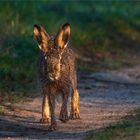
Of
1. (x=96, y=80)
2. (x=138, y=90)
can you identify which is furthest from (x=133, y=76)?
(x=138, y=90)

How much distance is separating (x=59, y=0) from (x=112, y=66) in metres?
9.60

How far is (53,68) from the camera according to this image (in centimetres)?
1092

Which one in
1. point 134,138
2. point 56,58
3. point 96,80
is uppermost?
point 96,80

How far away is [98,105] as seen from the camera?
13.7 m

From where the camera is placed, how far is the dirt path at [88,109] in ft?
35.6

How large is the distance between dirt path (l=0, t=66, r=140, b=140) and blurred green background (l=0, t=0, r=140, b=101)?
876 millimetres

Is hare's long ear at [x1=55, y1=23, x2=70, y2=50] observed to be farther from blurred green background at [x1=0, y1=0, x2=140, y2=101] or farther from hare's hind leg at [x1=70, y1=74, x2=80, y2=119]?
blurred green background at [x1=0, y1=0, x2=140, y2=101]

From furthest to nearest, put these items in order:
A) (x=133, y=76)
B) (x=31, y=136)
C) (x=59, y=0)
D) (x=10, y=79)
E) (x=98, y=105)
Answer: (x=59, y=0) → (x=133, y=76) → (x=10, y=79) → (x=98, y=105) → (x=31, y=136)

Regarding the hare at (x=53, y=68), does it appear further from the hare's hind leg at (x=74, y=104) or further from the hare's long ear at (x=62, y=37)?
the hare's hind leg at (x=74, y=104)

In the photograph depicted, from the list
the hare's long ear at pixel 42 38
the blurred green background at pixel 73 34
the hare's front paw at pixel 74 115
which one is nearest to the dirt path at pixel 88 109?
the hare's front paw at pixel 74 115

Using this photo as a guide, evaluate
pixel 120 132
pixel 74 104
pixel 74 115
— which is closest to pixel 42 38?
pixel 74 115

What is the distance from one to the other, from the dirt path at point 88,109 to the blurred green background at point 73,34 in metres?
0.88

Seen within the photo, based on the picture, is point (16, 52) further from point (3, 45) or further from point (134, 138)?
point (134, 138)

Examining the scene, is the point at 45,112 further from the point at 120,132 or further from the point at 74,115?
the point at 120,132
